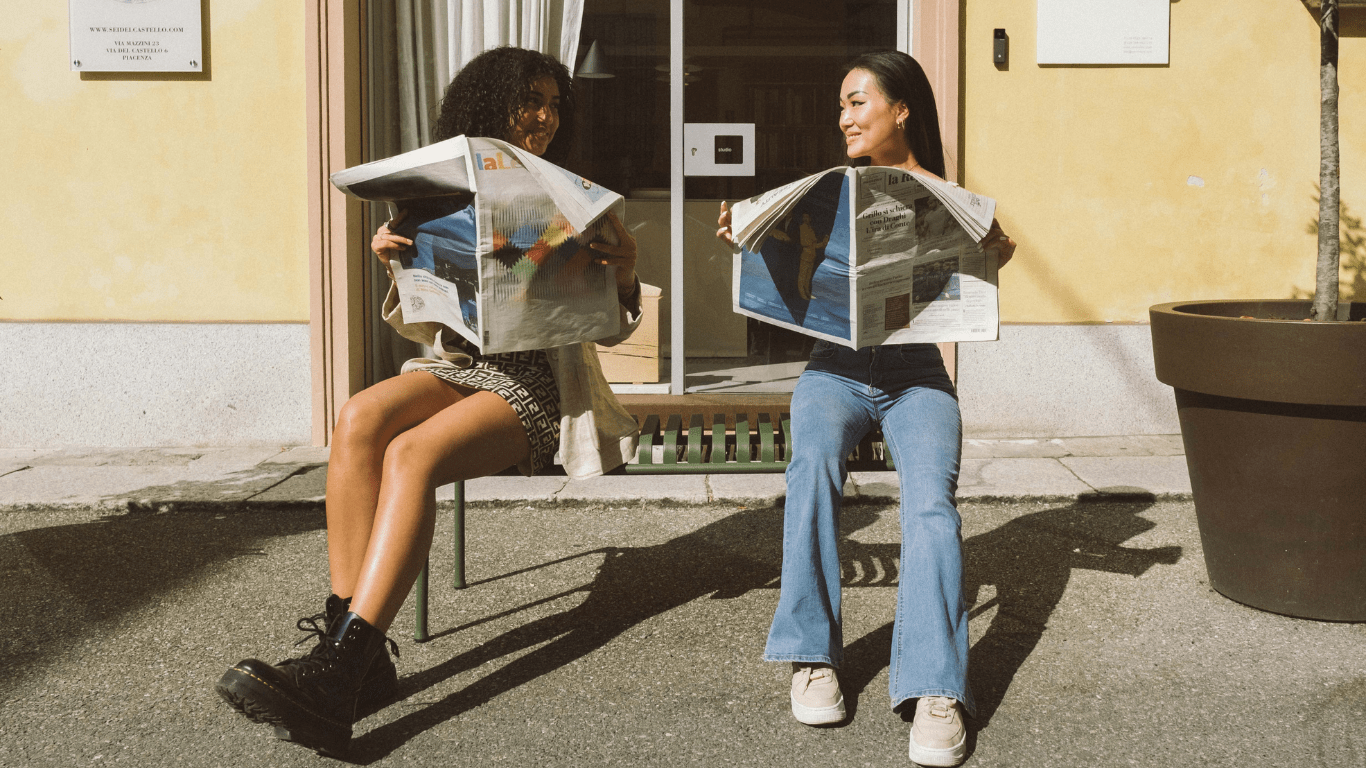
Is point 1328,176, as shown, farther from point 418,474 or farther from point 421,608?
point 421,608

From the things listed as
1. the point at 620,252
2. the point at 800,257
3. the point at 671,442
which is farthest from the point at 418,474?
the point at 800,257

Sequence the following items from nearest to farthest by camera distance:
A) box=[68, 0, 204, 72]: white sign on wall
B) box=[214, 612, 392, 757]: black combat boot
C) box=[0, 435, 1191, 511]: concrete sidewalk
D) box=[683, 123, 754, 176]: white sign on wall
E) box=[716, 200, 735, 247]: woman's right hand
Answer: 1. box=[214, 612, 392, 757]: black combat boot
2. box=[716, 200, 735, 247]: woman's right hand
3. box=[0, 435, 1191, 511]: concrete sidewalk
4. box=[68, 0, 204, 72]: white sign on wall
5. box=[683, 123, 754, 176]: white sign on wall

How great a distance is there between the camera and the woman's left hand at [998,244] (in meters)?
2.58

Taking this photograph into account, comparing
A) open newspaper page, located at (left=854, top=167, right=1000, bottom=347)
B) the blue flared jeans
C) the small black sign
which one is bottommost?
the blue flared jeans

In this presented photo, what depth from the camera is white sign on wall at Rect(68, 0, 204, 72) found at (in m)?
5.43

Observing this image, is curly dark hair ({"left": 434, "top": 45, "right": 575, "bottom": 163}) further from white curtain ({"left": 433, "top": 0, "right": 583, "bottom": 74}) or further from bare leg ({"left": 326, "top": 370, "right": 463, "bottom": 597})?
white curtain ({"left": 433, "top": 0, "right": 583, "bottom": 74})

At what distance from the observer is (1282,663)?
2812mm

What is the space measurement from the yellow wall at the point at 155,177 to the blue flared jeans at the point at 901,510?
3722mm

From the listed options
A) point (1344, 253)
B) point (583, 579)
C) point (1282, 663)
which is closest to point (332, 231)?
point (583, 579)

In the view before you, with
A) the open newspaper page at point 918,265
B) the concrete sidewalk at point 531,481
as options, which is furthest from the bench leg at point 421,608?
the concrete sidewalk at point 531,481

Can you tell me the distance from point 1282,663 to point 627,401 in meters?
3.65

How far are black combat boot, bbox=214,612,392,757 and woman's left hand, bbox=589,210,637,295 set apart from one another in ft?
3.13

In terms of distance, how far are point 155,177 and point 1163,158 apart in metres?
4.94

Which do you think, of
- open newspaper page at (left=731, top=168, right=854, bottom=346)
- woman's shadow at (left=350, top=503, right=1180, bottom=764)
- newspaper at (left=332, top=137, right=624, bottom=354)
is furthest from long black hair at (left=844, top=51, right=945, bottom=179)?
woman's shadow at (left=350, top=503, right=1180, bottom=764)
